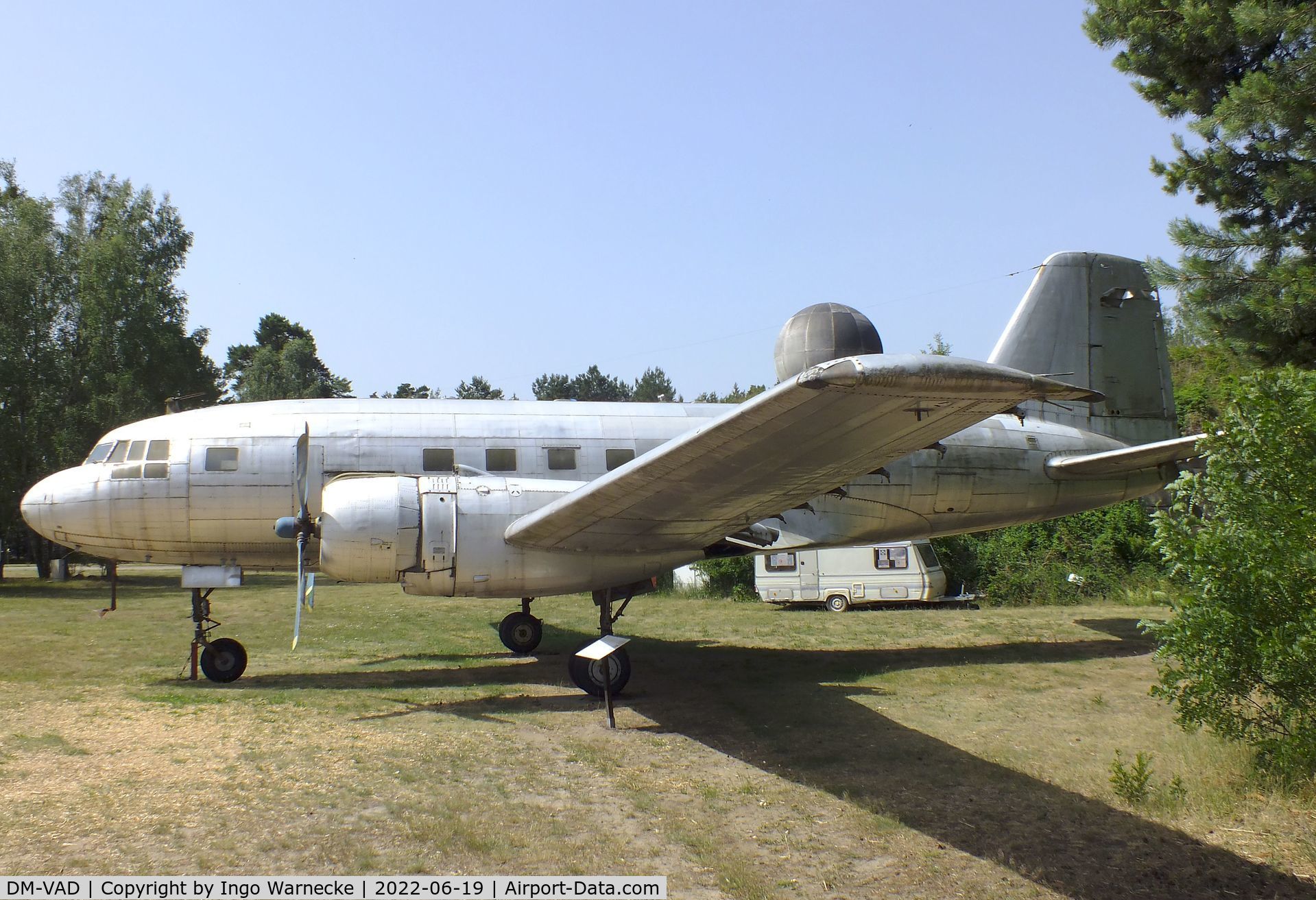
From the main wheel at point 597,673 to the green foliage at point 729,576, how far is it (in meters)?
13.6

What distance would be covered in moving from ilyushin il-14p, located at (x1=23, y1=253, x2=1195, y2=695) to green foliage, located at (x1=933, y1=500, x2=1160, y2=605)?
6288 millimetres

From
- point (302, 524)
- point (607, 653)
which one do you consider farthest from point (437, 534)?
point (607, 653)

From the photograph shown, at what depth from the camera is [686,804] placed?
6.63 meters

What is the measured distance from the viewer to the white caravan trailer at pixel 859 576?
20641 millimetres

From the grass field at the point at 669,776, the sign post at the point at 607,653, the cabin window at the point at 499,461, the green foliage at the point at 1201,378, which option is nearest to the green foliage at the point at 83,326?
the grass field at the point at 669,776

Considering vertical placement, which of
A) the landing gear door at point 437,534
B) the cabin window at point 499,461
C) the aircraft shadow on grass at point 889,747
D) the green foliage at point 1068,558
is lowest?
the aircraft shadow on grass at point 889,747

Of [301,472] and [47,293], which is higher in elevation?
[47,293]

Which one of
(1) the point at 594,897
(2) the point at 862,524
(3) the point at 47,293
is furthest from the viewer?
Result: (3) the point at 47,293

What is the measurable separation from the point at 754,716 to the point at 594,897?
4.79 metres

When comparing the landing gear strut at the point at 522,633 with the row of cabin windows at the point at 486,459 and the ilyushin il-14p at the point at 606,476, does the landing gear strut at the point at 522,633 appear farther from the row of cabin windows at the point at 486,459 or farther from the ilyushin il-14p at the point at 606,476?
the row of cabin windows at the point at 486,459

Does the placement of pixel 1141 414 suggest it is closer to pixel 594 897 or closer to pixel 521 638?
pixel 521 638

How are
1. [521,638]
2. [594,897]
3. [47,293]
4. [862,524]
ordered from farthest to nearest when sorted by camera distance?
[47,293] → [521,638] → [862,524] → [594,897]

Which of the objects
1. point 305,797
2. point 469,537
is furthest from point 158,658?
point 305,797

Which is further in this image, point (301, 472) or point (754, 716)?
point (301, 472)
